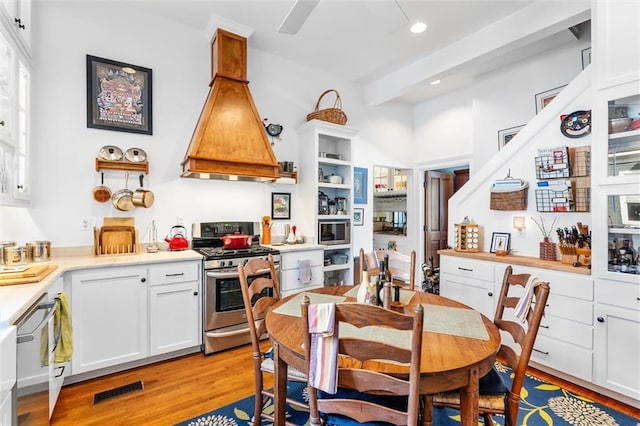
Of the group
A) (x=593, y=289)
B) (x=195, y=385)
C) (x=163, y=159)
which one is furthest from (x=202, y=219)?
(x=593, y=289)

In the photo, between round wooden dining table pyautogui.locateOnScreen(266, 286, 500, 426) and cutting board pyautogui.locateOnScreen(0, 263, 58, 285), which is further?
cutting board pyautogui.locateOnScreen(0, 263, 58, 285)

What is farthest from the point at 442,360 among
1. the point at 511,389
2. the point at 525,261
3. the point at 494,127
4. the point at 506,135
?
the point at 494,127

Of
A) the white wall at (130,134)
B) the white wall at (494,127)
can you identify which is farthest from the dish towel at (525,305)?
the white wall at (130,134)

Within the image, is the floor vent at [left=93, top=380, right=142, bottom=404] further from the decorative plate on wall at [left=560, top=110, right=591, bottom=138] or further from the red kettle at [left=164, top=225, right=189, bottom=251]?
the decorative plate on wall at [left=560, top=110, right=591, bottom=138]

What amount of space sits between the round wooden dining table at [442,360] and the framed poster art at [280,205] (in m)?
2.48

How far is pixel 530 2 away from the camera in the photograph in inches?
116

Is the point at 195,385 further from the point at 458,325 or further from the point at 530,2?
the point at 530,2

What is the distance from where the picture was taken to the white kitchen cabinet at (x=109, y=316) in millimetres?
2424

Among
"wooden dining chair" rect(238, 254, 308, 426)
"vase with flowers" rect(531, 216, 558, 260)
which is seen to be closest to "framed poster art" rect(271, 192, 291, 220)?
"wooden dining chair" rect(238, 254, 308, 426)

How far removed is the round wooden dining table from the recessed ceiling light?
3.11 metres

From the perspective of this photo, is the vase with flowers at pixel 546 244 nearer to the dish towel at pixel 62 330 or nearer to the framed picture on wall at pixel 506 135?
the framed picture on wall at pixel 506 135

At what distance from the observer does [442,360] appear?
1226 millimetres

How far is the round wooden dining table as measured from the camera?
117cm

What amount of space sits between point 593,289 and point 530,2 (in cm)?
266
